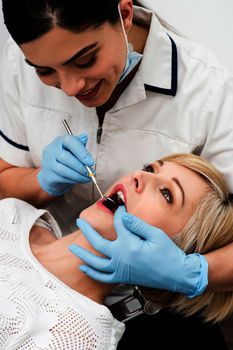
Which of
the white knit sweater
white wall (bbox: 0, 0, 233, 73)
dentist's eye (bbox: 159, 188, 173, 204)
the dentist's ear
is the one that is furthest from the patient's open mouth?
A: white wall (bbox: 0, 0, 233, 73)

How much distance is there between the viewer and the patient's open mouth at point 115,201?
1.33 metres

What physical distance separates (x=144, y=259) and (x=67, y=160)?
0.39 metres

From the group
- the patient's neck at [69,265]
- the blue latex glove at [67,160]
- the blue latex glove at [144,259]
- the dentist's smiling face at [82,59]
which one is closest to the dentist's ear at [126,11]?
the dentist's smiling face at [82,59]

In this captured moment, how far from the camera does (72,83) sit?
1.20 metres

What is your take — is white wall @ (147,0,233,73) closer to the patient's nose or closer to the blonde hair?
the blonde hair

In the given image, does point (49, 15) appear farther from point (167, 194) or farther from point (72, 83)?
point (167, 194)

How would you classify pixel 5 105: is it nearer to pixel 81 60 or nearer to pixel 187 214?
pixel 81 60

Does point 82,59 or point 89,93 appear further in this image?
point 89,93

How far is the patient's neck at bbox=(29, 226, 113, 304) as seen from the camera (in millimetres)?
1340

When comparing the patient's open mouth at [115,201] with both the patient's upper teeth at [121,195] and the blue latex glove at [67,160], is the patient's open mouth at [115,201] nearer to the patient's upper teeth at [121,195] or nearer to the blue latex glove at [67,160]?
the patient's upper teeth at [121,195]

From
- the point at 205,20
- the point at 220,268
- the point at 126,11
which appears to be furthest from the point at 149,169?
the point at 205,20

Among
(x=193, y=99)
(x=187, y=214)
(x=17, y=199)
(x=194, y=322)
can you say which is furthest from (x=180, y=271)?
(x=17, y=199)

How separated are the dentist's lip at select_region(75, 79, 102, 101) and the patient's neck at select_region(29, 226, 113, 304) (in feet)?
1.29

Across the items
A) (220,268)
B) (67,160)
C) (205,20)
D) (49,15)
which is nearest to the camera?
(49,15)
